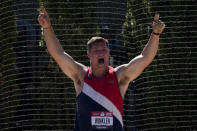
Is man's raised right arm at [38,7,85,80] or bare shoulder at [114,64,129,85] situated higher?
man's raised right arm at [38,7,85,80]

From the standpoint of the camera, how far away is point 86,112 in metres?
3.11

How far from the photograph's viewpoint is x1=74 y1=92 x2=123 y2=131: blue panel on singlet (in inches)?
122

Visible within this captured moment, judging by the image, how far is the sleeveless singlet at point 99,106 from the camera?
3090mm

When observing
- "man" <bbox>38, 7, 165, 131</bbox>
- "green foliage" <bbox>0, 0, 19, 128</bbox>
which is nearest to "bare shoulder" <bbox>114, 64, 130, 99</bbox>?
"man" <bbox>38, 7, 165, 131</bbox>

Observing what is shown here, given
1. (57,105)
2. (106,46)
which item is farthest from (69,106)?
(106,46)

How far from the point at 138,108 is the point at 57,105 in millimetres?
1395

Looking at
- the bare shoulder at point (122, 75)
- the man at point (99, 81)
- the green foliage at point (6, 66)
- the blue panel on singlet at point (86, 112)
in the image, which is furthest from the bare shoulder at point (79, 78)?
the green foliage at point (6, 66)

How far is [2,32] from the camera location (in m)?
6.91

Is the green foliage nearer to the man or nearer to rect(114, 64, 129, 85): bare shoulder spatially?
the man

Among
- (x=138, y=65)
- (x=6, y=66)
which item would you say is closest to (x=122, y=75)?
(x=138, y=65)

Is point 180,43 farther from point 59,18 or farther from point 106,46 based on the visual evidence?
point 106,46

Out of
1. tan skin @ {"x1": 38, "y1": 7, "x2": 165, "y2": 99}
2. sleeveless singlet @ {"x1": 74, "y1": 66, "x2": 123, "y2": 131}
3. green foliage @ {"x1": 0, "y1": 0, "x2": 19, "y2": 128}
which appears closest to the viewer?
sleeveless singlet @ {"x1": 74, "y1": 66, "x2": 123, "y2": 131}

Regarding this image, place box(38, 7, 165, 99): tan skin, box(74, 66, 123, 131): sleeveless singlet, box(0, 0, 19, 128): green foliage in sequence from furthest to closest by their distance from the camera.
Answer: box(0, 0, 19, 128): green foliage, box(38, 7, 165, 99): tan skin, box(74, 66, 123, 131): sleeveless singlet

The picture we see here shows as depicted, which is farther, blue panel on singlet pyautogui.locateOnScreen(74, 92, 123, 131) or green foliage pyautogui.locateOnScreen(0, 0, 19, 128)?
green foliage pyautogui.locateOnScreen(0, 0, 19, 128)
